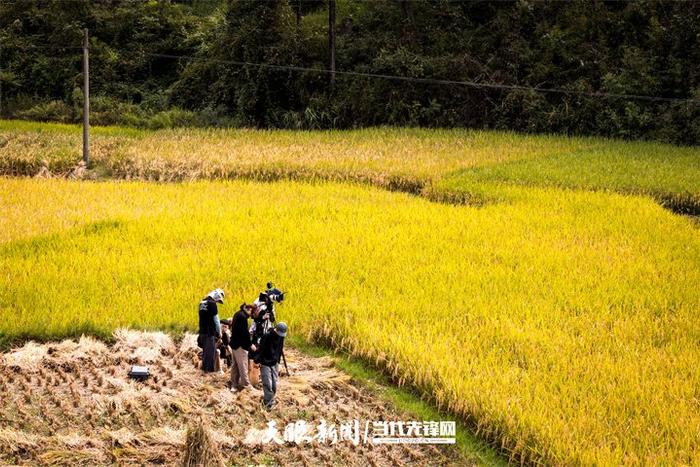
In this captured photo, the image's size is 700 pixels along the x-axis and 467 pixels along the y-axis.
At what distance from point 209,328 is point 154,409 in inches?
29.1

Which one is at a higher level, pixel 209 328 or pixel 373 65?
pixel 373 65

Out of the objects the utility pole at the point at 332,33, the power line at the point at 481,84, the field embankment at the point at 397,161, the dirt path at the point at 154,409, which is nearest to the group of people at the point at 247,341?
the dirt path at the point at 154,409

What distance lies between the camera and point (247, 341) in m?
5.30

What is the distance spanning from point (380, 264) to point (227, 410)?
4.00 metres

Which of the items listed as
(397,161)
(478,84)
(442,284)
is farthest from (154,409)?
(478,84)

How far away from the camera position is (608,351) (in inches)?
269

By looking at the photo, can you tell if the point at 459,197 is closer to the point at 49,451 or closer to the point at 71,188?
the point at 71,188

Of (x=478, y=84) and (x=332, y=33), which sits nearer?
(x=478, y=84)

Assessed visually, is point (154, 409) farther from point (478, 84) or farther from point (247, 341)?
point (478, 84)

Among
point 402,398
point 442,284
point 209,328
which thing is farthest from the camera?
point 442,284

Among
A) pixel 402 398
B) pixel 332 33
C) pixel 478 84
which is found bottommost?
pixel 402 398

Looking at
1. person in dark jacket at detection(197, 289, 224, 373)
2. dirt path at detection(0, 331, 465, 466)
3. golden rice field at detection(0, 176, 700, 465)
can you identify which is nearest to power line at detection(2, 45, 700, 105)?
golden rice field at detection(0, 176, 700, 465)

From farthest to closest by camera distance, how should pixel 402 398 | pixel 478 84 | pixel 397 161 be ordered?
1. pixel 478 84
2. pixel 397 161
3. pixel 402 398

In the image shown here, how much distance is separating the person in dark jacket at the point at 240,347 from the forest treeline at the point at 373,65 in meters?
17.0
